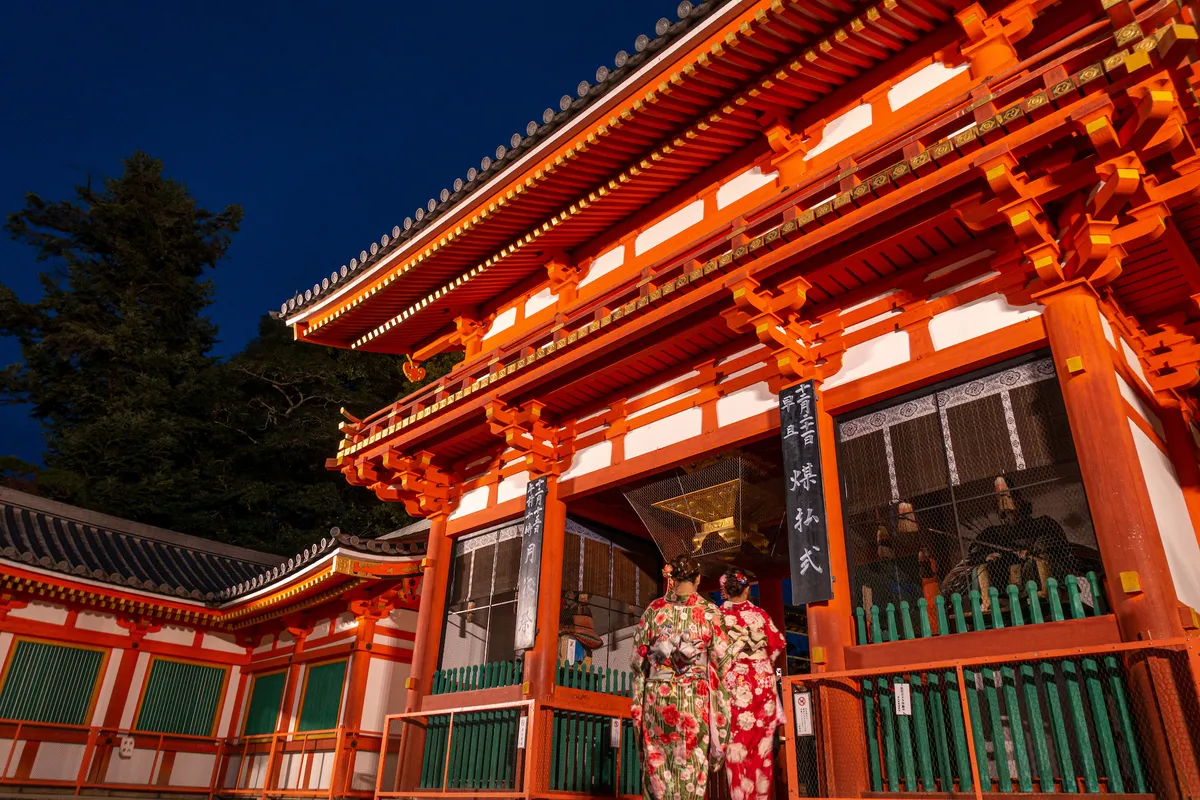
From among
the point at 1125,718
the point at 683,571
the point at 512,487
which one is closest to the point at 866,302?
the point at 683,571

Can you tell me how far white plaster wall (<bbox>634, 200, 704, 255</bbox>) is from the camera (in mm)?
9727

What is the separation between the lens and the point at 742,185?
9.24m

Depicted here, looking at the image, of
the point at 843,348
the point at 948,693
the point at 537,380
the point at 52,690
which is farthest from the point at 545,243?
the point at 52,690

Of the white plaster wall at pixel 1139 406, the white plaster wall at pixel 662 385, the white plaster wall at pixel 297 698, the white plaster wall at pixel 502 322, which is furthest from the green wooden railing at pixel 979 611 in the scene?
the white plaster wall at pixel 297 698

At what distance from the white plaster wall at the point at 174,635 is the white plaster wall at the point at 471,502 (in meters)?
8.81

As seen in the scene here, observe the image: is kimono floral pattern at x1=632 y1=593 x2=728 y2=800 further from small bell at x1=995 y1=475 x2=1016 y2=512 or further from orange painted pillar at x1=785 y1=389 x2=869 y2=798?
small bell at x1=995 y1=475 x2=1016 y2=512

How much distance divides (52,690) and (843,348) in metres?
15.0

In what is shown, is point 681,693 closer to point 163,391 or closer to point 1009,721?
point 1009,721

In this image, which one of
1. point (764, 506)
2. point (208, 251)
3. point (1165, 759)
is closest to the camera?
point (1165, 759)

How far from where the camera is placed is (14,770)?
43.5 ft

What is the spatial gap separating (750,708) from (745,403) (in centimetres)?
303

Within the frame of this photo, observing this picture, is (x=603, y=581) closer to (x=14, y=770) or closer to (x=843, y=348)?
(x=843, y=348)

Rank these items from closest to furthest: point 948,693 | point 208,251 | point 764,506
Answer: point 948,693, point 764,506, point 208,251

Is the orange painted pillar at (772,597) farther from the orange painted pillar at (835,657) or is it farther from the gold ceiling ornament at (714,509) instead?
the orange painted pillar at (835,657)
